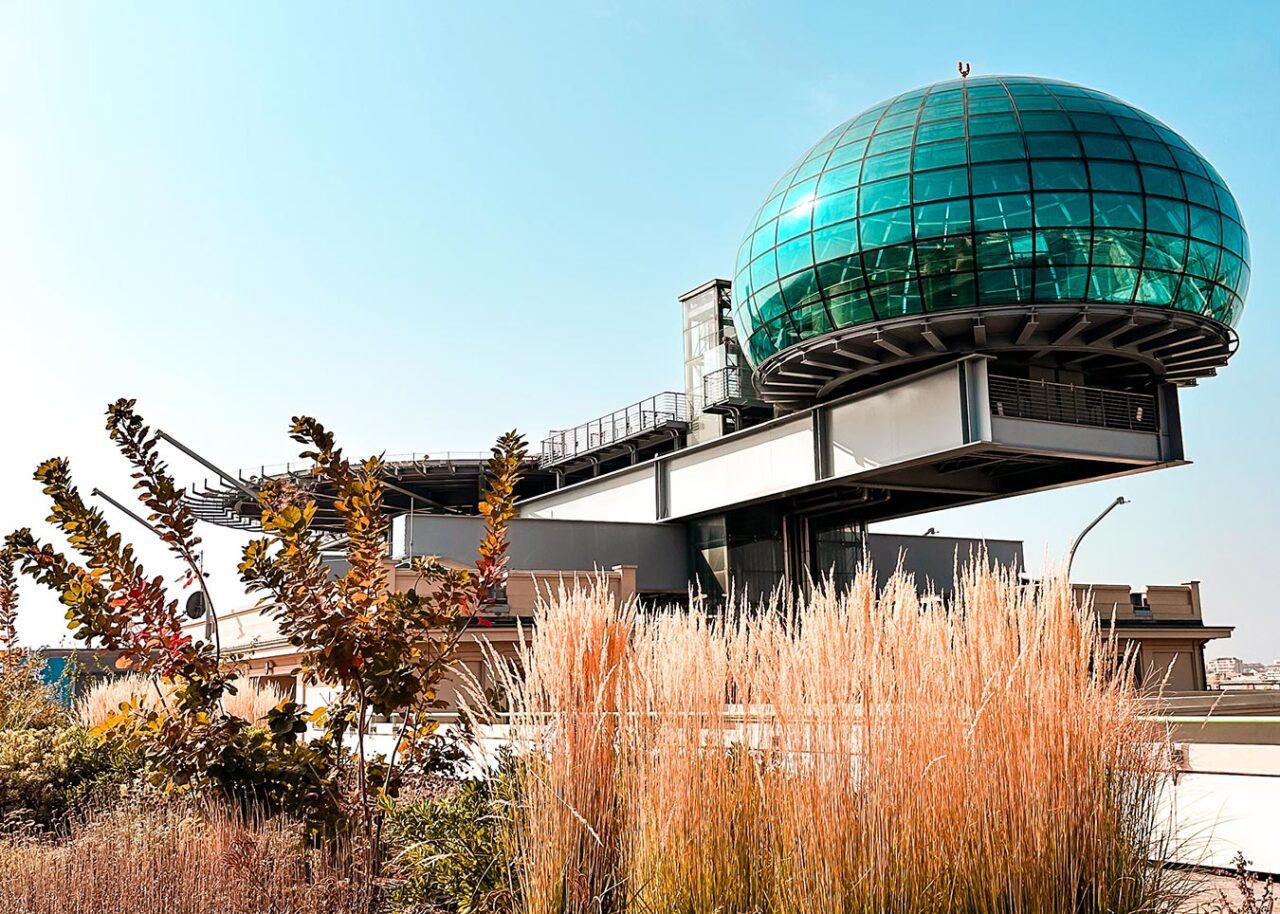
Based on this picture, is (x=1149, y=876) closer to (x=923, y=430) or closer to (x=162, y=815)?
(x=162, y=815)

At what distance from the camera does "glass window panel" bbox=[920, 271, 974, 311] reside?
22672 millimetres

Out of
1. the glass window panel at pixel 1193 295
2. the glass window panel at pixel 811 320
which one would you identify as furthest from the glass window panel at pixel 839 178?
the glass window panel at pixel 1193 295

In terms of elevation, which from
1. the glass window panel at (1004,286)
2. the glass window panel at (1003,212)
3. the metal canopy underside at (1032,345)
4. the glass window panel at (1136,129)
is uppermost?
the glass window panel at (1136,129)

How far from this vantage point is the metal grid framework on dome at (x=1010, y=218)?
22.4 meters

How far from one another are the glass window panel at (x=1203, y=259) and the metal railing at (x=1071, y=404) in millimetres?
2995

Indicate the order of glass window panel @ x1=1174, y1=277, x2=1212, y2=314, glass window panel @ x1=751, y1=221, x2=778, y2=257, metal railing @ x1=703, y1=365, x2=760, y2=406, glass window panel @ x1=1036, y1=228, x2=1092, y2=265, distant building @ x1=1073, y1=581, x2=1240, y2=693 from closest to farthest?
glass window panel @ x1=1036, y1=228, x2=1092, y2=265
glass window panel @ x1=1174, y1=277, x2=1212, y2=314
glass window panel @ x1=751, y1=221, x2=778, y2=257
distant building @ x1=1073, y1=581, x2=1240, y2=693
metal railing @ x1=703, y1=365, x2=760, y2=406

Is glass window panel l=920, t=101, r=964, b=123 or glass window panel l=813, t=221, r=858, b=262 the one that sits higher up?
glass window panel l=920, t=101, r=964, b=123

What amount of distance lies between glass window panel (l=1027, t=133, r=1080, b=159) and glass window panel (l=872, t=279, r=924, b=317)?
12.0 feet

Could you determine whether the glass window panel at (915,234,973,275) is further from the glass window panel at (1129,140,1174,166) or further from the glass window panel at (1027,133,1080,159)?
the glass window panel at (1129,140,1174,166)

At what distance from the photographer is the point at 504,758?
19.8ft

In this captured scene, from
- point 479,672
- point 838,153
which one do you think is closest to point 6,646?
point 479,672

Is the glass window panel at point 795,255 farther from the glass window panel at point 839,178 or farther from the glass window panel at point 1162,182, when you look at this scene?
the glass window panel at point 1162,182

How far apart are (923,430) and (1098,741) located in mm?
18775

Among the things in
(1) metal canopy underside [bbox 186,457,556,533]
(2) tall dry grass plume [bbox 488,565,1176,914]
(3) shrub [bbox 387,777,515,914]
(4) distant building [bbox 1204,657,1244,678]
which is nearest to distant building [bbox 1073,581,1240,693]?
(4) distant building [bbox 1204,657,1244,678]
